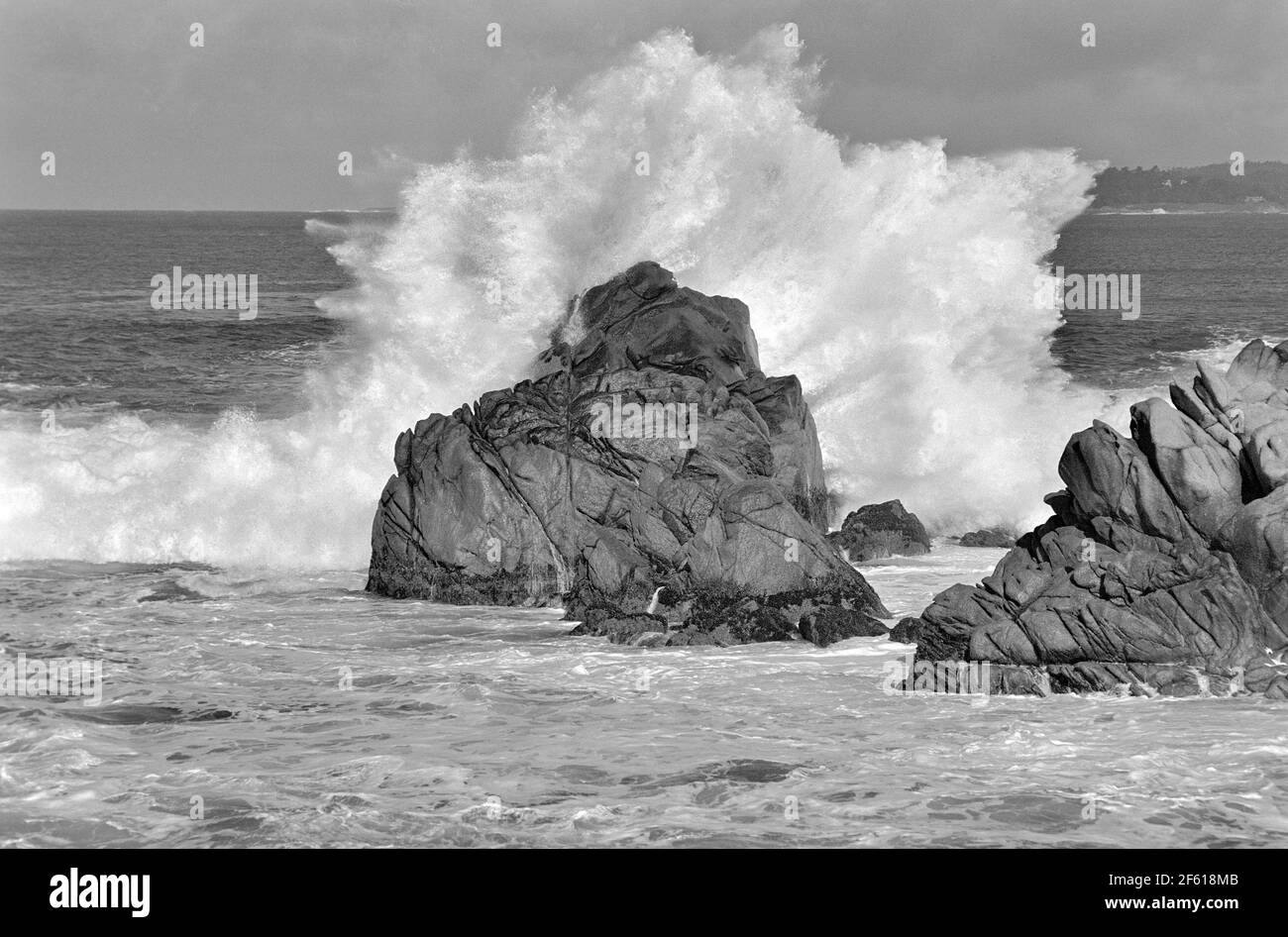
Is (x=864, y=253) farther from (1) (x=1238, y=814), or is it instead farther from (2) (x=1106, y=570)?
(1) (x=1238, y=814)

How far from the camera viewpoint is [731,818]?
1229cm

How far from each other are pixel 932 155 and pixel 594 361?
10154mm

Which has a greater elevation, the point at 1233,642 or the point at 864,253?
the point at 864,253

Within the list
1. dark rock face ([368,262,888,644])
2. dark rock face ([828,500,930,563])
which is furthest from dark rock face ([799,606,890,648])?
dark rock face ([828,500,930,563])

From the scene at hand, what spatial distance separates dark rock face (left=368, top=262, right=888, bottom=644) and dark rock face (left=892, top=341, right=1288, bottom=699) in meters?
2.73

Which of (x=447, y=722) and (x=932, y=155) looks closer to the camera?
(x=447, y=722)

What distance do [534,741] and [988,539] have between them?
1276 centimetres

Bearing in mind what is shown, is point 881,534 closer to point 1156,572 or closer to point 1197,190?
point 1156,572

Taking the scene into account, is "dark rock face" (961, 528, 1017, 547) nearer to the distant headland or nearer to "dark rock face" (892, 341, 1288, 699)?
"dark rock face" (892, 341, 1288, 699)

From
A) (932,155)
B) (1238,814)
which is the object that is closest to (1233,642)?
(1238,814)

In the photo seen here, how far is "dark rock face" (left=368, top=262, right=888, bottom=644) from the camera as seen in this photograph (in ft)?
63.0

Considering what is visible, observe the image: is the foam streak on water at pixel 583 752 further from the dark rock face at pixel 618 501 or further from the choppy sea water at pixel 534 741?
the dark rock face at pixel 618 501
